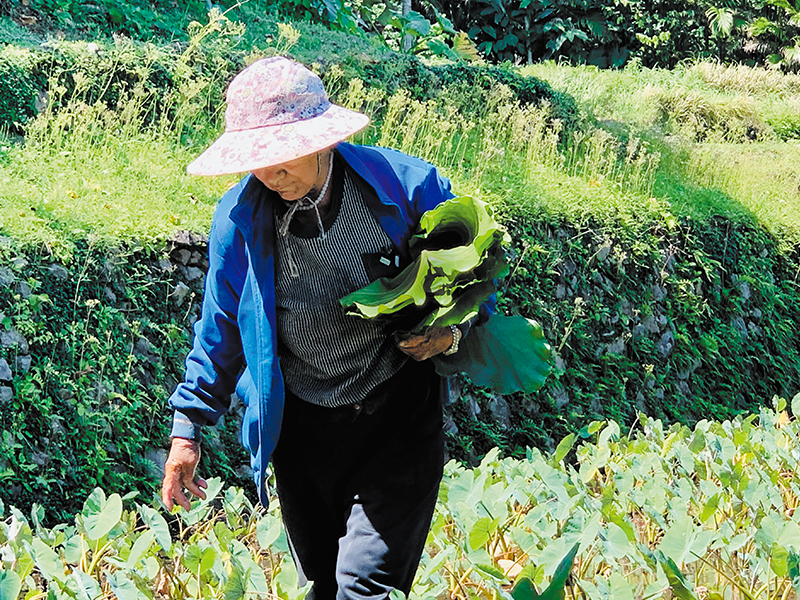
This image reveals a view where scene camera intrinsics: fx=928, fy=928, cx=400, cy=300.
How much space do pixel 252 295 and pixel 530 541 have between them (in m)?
1.29

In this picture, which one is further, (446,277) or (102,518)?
(102,518)

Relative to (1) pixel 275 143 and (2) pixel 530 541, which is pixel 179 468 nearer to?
(1) pixel 275 143

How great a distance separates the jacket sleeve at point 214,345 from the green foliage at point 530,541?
1.52 ft

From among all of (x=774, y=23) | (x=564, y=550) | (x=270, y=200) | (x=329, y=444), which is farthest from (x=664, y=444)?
(x=774, y=23)

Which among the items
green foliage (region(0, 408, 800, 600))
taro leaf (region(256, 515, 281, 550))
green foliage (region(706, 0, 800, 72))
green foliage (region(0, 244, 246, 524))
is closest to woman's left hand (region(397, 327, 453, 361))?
green foliage (region(0, 408, 800, 600))

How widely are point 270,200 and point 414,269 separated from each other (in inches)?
16.9

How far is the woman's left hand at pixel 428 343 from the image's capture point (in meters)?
2.41

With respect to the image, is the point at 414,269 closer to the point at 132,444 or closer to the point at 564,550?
the point at 564,550

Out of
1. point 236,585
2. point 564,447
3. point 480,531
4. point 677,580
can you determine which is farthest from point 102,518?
point 564,447

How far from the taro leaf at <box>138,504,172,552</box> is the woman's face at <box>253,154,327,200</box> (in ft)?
3.91

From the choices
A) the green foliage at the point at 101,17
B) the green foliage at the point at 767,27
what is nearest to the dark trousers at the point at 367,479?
the green foliage at the point at 101,17

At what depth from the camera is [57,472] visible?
396cm

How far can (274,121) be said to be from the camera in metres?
2.30

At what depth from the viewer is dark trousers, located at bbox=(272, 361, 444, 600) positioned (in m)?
2.46
